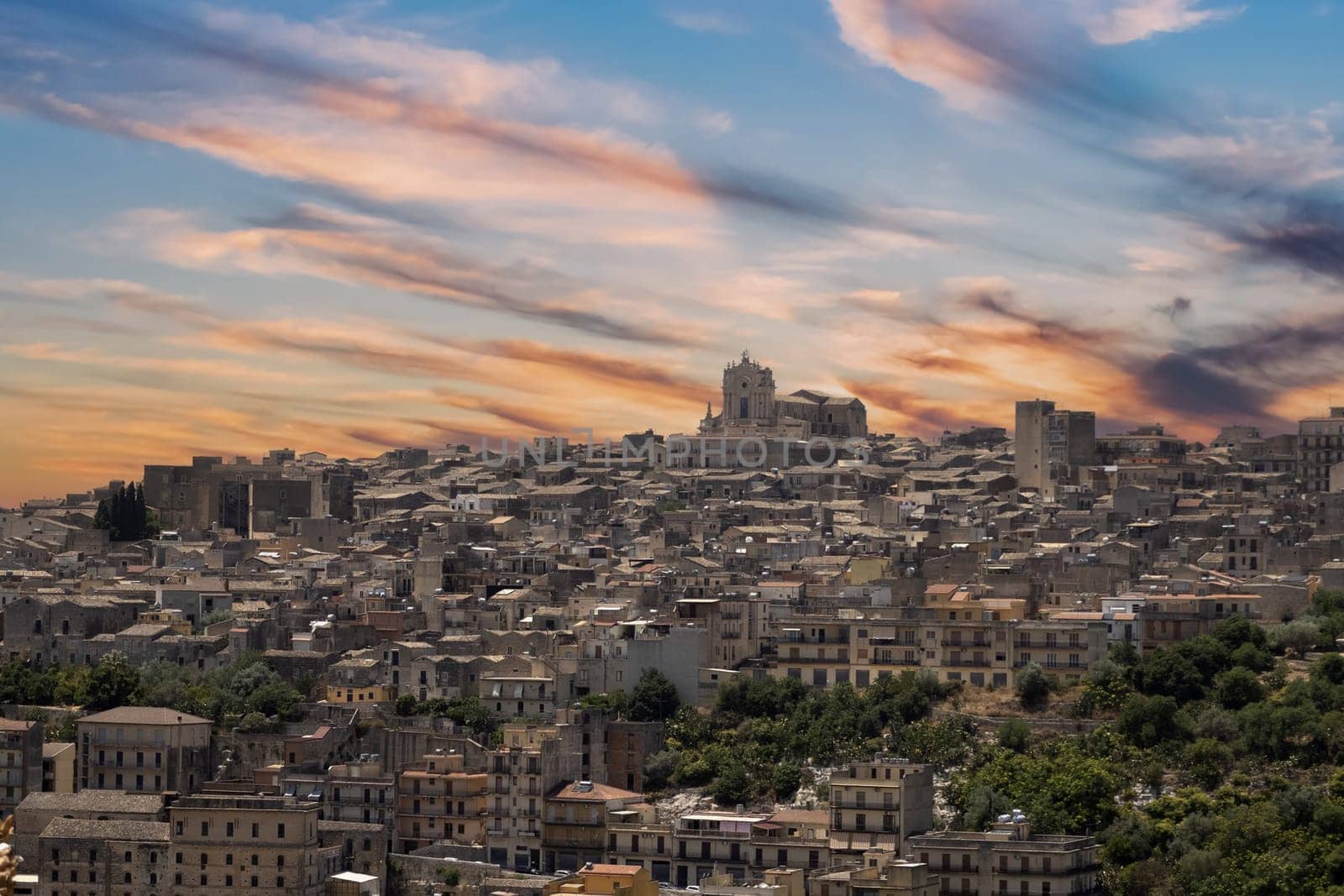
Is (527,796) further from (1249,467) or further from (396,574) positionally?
(1249,467)

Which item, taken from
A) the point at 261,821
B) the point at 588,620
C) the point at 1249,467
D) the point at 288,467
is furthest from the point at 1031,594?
the point at 288,467

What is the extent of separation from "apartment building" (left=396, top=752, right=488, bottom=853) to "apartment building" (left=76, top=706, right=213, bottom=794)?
5.56 meters

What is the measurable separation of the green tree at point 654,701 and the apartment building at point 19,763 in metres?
15.7

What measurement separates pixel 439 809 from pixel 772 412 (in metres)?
70.4

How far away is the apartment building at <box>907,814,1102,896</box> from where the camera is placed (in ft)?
229

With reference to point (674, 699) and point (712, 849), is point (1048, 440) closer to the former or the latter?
point (674, 699)

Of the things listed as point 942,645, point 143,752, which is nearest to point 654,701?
point 942,645

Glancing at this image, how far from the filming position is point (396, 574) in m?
102

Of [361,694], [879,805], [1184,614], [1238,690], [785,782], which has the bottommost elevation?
[879,805]

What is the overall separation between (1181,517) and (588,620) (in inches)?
1049

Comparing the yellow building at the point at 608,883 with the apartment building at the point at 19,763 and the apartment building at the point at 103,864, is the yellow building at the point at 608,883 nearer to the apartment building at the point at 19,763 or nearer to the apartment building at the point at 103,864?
the apartment building at the point at 103,864

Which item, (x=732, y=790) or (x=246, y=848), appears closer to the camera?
(x=246, y=848)

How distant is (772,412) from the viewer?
148 meters

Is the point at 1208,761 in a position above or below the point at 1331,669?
below
